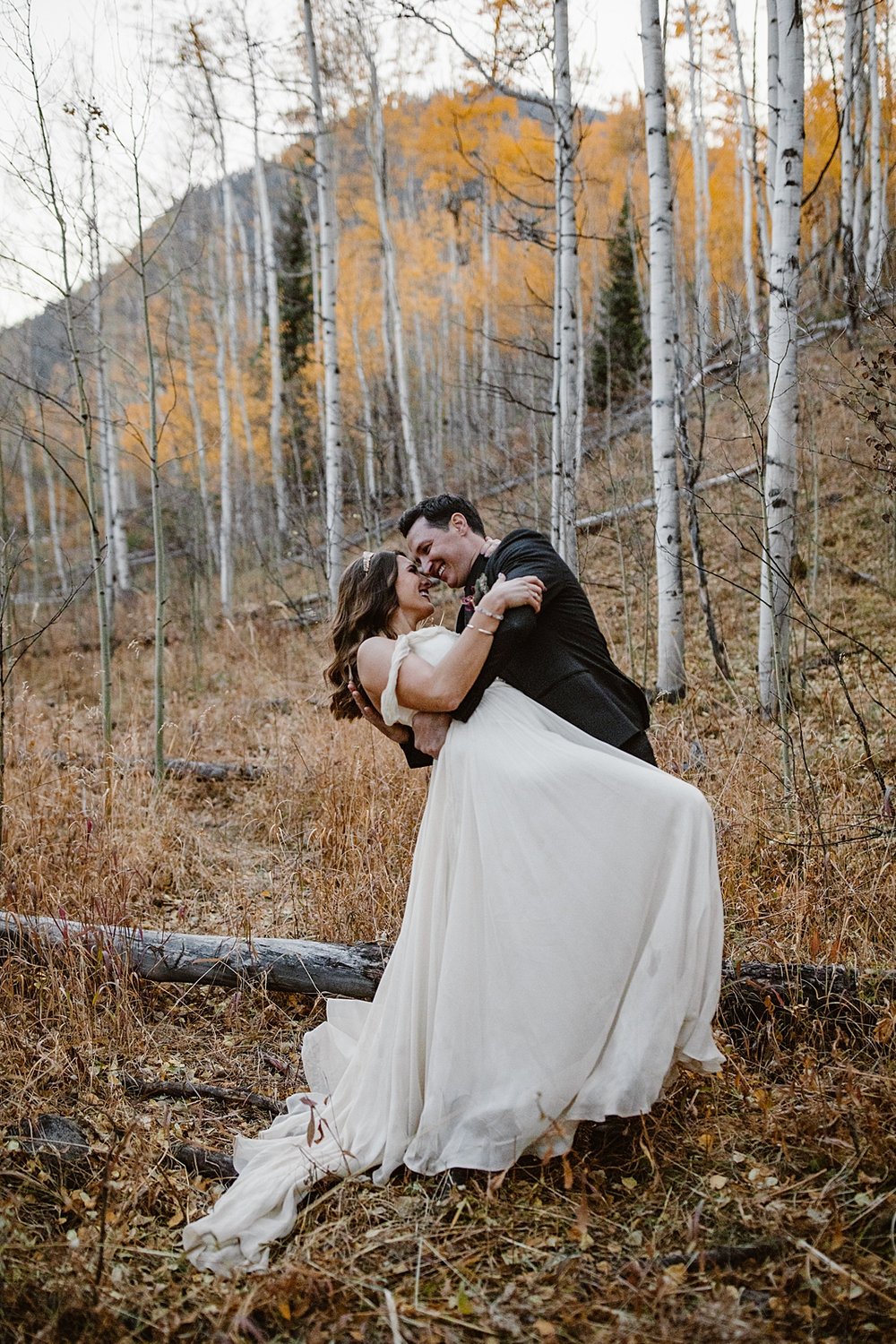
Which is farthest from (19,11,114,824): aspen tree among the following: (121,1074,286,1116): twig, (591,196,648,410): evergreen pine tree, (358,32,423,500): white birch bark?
(591,196,648,410): evergreen pine tree

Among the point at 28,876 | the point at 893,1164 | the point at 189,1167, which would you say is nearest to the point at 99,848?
the point at 28,876

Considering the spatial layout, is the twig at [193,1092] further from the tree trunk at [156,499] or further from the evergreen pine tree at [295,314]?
the evergreen pine tree at [295,314]

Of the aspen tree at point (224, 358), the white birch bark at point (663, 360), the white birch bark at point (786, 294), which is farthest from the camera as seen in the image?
the aspen tree at point (224, 358)

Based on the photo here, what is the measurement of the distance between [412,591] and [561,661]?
1.81 feet

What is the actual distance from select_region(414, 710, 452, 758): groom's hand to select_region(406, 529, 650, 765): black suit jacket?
0.05m

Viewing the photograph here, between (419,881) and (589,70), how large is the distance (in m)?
8.52

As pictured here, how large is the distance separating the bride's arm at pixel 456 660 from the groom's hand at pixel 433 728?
0.04 metres

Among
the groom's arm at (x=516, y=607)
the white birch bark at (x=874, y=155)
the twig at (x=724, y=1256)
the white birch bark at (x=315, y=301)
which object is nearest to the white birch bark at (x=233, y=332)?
the white birch bark at (x=315, y=301)

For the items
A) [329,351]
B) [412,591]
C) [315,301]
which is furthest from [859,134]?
[412,591]

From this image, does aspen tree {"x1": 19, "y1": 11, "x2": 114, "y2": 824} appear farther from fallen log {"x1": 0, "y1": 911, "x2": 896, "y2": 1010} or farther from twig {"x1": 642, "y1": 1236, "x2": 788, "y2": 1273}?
twig {"x1": 642, "y1": 1236, "x2": 788, "y2": 1273}

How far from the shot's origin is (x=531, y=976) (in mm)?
2488

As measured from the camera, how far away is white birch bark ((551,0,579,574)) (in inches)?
276

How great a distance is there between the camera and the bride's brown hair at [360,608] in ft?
9.39

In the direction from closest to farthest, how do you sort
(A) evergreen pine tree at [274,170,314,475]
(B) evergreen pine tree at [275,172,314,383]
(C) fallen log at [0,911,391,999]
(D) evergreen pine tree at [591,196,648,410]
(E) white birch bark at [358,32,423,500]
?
(C) fallen log at [0,911,391,999], (E) white birch bark at [358,32,423,500], (D) evergreen pine tree at [591,196,648,410], (A) evergreen pine tree at [274,170,314,475], (B) evergreen pine tree at [275,172,314,383]
